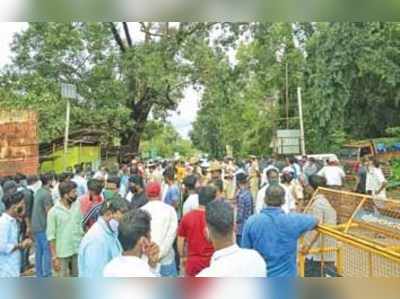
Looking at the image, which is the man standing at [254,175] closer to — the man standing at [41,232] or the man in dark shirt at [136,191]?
the man in dark shirt at [136,191]

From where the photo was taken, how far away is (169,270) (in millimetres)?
2652

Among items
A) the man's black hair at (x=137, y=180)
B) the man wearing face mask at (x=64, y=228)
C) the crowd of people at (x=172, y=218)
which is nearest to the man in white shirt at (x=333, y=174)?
the crowd of people at (x=172, y=218)

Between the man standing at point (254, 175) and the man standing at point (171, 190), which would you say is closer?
the man standing at point (171, 190)

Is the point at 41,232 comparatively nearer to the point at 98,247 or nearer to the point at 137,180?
the point at 137,180

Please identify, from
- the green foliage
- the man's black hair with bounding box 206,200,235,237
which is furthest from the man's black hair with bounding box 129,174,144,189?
the man's black hair with bounding box 206,200,235,237

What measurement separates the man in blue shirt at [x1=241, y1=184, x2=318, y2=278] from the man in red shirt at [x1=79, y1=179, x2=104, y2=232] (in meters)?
1.08

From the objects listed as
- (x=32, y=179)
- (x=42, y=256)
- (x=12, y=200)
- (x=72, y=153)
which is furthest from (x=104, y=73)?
(x=12, y=200)

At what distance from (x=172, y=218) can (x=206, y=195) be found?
23 cm

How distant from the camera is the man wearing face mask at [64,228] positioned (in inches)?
118

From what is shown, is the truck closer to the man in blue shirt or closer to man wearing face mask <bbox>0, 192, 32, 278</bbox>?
the man in blue shirt

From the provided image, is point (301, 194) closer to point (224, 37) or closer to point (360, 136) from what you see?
point (360, 136)

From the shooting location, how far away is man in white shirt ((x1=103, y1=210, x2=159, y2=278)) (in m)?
1.61

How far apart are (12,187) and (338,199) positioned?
2.30 m

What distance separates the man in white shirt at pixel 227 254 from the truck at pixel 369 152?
2557mm
